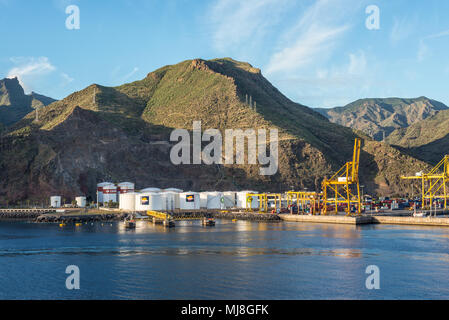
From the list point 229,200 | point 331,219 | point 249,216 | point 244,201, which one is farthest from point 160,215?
point 331,219

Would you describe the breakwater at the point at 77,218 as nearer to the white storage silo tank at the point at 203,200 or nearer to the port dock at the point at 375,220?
the white storage silo tank at the point at 203,200

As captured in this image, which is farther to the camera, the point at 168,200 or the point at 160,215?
the point at 168,200

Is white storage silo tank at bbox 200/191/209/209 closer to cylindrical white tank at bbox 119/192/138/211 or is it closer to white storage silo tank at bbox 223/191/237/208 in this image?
white storage silo tank at bbox 223/191/237/208

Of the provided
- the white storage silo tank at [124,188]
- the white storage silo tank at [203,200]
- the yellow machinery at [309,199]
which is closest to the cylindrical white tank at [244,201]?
the white storage silo tank at [203,200]

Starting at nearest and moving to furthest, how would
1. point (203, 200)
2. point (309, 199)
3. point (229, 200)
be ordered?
point (309, 199), point (203, 200), point (229, 200)

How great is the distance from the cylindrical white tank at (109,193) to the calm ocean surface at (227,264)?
223 ft

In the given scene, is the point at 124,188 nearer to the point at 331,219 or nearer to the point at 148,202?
the point at 148,202

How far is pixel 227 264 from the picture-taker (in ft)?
202

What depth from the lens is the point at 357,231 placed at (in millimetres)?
103312

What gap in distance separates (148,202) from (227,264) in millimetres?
90193

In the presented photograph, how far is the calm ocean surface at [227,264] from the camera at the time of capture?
158ft

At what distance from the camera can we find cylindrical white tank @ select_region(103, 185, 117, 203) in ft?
556

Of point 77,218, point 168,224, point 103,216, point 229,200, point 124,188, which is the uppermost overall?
point 124,188
